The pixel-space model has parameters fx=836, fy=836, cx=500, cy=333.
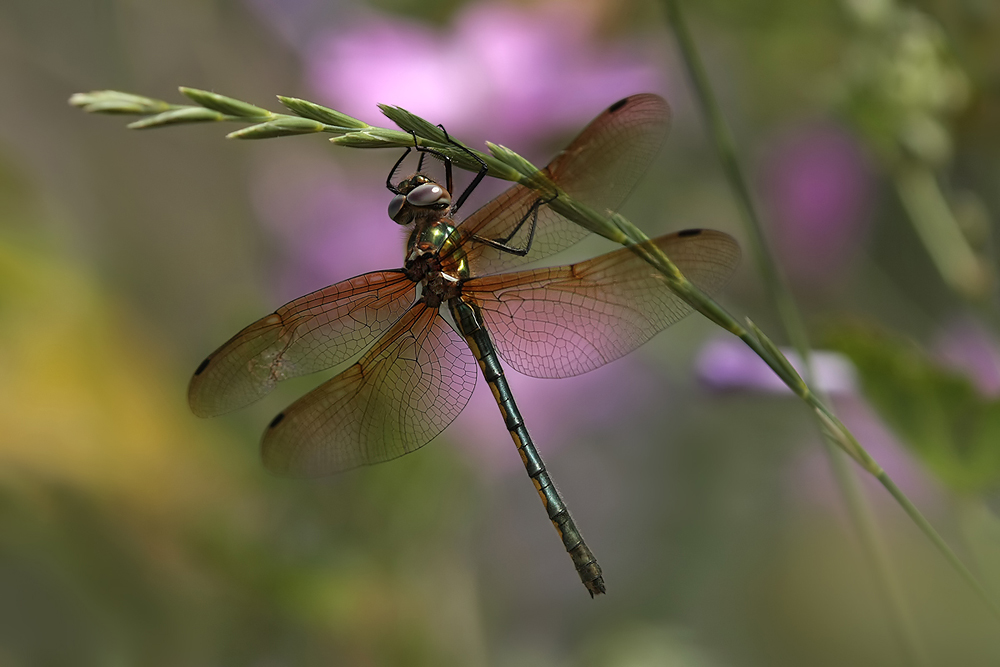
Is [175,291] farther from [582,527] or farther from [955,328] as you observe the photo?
[955,328]

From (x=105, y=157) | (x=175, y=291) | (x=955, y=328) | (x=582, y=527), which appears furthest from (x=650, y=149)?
(x=105, y=157)

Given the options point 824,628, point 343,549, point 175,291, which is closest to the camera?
point 343,549

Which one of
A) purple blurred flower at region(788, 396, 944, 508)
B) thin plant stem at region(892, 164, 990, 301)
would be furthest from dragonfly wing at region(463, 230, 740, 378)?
purple blurred flower at region(788, 396, 944, 508)

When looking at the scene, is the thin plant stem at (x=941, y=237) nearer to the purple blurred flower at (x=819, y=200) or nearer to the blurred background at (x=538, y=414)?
the blurred background at (x=538, y=414)

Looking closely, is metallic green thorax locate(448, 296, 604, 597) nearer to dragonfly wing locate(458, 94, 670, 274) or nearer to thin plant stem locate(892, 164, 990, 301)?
dragonfly wing locate(458, 94, 670, 274)

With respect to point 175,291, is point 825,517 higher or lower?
lower

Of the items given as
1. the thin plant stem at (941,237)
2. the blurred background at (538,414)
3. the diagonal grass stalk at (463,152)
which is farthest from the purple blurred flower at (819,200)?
the diagonal grass stalk at (463,152)

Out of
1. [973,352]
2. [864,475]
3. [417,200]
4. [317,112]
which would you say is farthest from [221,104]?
[864,475]
